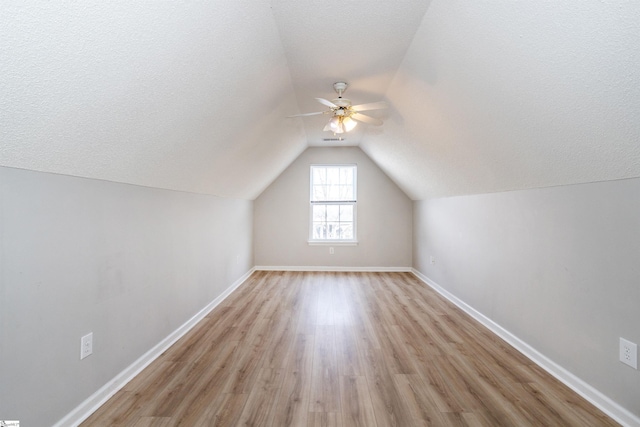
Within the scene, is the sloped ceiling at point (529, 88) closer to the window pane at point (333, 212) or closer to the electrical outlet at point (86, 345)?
the electrical outlet at point (86, 345)

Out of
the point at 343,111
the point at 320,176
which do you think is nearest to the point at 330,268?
the point at 320,176

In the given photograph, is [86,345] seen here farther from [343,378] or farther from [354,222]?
[354,222]

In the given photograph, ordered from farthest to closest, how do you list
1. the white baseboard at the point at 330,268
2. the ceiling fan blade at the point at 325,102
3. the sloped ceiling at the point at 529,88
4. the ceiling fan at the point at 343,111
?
1. the white baseboard at the point at 330,268
2. the ceiling fan at the point at 343,111
3. the ceiling fan blade at the point at 325,102
4. the sloped ceiling at the point at 529,88

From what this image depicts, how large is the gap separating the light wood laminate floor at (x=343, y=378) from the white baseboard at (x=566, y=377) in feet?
0.20

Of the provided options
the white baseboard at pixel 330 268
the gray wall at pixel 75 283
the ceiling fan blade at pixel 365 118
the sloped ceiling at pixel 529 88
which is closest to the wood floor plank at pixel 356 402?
the gray wall at pixel 75 283

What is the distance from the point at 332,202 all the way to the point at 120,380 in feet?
15.1

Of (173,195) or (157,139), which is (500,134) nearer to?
(157,139)

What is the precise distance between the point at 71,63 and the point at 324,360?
236cm

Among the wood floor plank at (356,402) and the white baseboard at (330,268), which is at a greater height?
the white baseboard at (330,268)

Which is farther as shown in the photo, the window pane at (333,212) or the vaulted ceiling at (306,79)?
the window pane at (333,212)

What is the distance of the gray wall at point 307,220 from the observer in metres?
6.03

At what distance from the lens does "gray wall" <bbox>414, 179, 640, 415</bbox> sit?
1762 mm

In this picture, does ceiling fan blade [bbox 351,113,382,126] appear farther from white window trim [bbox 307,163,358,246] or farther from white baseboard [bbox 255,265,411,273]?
white baseboard [bbox 255,265,411,273]

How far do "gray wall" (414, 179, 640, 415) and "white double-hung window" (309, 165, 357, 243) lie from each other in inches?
113
